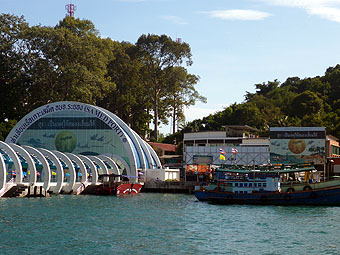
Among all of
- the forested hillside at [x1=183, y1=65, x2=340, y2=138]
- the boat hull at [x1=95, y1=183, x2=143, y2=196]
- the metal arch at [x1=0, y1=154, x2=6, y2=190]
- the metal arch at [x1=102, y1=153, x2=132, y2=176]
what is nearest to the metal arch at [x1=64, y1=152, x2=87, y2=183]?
the boat hull at [x1=95, y1=183, x2=143, y2=196]

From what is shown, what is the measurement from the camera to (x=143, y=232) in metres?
39.7

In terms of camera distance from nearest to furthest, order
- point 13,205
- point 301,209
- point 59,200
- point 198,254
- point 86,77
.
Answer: point 198,254
point 13,205
point 301,209
point 59,200
point 86,77

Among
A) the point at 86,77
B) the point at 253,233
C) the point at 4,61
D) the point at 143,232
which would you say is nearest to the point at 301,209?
the point at 253,233

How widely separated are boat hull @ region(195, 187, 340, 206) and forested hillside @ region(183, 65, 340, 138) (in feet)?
154

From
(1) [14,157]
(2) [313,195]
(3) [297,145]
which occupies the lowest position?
(2) [313,195]

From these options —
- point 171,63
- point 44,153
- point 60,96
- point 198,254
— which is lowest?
point 198,254

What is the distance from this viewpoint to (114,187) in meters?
76.2

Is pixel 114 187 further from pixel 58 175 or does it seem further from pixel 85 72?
pixel 85 72

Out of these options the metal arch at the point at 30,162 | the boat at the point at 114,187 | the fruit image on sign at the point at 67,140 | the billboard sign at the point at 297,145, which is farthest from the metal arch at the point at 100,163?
the billboard sign at the point at 297,145

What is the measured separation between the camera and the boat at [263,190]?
2488 inches

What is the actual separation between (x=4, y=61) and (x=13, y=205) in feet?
167

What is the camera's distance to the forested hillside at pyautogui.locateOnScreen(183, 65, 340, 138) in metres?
115

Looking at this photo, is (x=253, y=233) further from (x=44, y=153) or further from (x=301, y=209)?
(x=44, y=153)

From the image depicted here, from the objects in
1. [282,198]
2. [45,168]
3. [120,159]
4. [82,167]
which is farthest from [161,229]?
[120,159]
